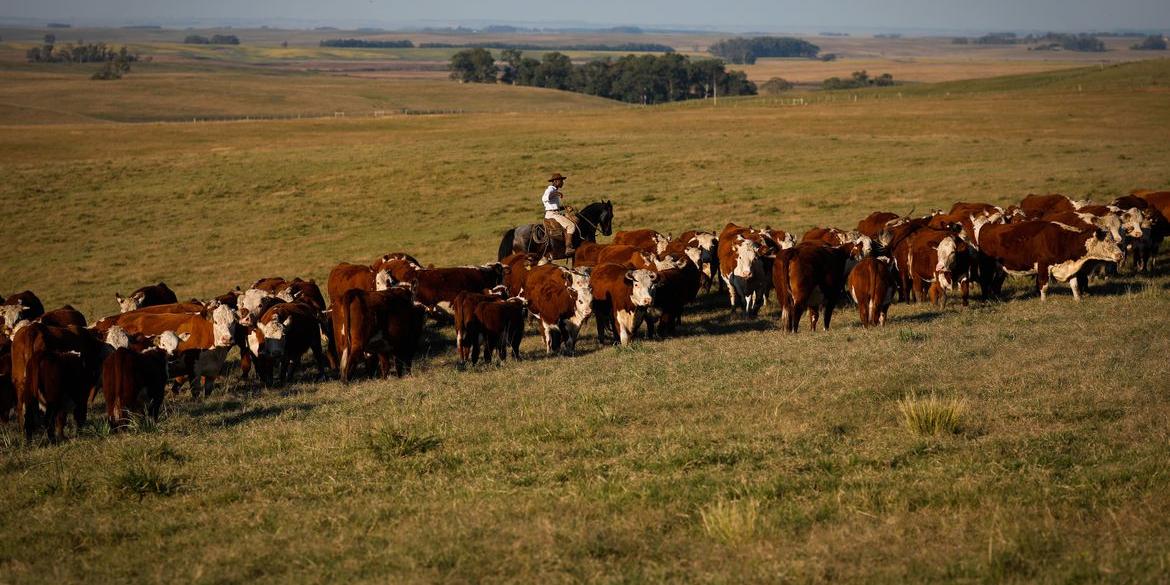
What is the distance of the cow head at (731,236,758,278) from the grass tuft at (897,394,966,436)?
9.14 m

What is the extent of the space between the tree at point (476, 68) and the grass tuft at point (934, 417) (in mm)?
143777

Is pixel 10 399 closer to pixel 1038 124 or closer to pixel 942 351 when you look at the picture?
pixel 942 351

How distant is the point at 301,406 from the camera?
42.9 ft

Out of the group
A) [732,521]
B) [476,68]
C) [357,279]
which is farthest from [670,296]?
[476,68]

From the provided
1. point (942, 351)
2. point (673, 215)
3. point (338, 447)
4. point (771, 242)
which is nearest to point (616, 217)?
point (673, 215)

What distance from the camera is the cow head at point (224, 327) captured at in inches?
606

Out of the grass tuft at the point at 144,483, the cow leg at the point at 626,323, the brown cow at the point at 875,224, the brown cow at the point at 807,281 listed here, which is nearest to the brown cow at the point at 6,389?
the grass tuft at the point at 144,483

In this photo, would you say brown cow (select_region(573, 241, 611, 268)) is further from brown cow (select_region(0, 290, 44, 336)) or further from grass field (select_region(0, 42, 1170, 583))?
brown cow (select_region(0, 290, 44, 336))

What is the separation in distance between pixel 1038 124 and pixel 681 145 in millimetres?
16917

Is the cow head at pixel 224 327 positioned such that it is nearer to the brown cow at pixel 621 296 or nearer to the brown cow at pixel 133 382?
the brown cow at pixel 133 382

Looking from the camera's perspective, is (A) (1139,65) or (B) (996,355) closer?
(B) (996,355)

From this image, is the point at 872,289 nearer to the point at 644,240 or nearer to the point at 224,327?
the point at 644,240

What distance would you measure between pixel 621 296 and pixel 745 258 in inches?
106

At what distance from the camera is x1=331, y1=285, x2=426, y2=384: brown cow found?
15.4 metres
